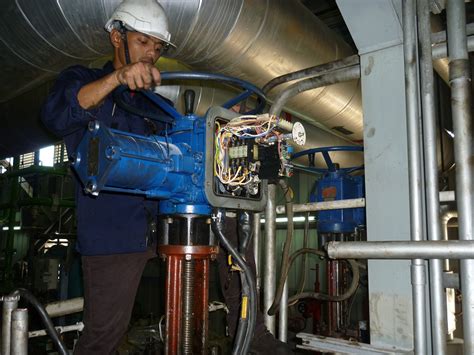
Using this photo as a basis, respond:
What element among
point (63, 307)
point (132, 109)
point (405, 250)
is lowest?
point (63, 307)

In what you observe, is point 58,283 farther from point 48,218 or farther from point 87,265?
point 87,265

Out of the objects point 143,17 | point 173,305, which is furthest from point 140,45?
point 173,305

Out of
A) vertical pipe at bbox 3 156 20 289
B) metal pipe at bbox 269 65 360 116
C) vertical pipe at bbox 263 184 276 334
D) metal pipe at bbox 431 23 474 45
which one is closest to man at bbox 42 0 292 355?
vertical pipe at bbox 263 184 276 334

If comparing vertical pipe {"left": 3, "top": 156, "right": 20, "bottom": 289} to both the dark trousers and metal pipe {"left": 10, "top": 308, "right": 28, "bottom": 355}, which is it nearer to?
the dark trousers

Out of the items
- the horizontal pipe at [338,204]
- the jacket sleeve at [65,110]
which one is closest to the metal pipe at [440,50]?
the horizontal pipe at [338,204]

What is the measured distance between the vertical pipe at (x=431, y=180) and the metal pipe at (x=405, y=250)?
0.14 metres

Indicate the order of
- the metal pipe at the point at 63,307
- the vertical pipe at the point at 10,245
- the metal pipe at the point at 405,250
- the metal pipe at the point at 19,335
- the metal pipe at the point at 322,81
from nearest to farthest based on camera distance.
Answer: the metal pipe at the point at 405,250, the metal pipe at the point at 19,335, the metal pipe at the point at 322,81, the metal pipe at the point at 63,307, the vertical pipe at the point at 10,245

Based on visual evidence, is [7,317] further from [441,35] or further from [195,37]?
[441,35]

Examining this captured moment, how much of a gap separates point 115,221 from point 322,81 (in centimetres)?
86

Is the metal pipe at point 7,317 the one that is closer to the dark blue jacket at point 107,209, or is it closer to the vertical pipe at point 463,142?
the dark blue jacket at point 107,209

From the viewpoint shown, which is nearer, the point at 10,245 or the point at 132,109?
the point at 132,109

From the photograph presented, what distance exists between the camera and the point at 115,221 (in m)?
1.39

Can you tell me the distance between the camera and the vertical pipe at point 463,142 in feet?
2.83

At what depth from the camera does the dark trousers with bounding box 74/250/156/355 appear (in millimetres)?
1305
